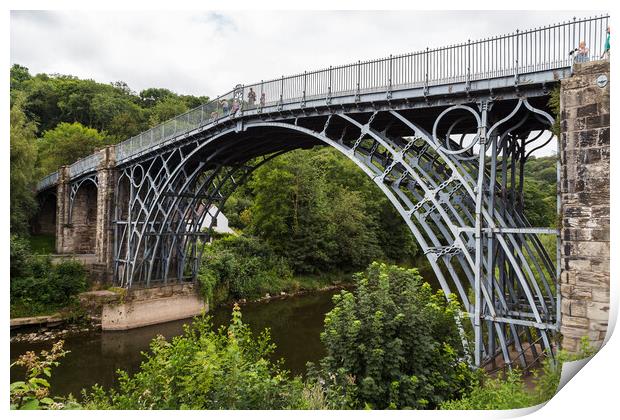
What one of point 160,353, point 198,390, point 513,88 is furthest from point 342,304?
point 513,88

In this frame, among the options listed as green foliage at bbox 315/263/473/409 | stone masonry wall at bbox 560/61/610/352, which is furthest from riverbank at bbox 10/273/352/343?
stone masonry wall at bbox 560/61/610/352

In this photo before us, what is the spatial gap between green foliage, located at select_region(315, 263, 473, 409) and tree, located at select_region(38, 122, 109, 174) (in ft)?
72.6

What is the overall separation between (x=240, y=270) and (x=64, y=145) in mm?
13229

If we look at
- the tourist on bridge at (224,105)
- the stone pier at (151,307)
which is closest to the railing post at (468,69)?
the tourist on bridge at (224,105)

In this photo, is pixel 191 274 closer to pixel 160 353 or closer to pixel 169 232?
pixel 169 232

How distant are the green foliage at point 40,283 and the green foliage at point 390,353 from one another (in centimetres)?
1349

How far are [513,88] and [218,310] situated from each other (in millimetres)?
19093

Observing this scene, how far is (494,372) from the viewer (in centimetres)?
811

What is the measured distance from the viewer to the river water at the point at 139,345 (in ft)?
47.5

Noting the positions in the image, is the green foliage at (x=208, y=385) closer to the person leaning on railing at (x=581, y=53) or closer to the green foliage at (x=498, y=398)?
the green foliage at (x=498, y=398)

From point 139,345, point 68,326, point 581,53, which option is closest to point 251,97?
point 581,53

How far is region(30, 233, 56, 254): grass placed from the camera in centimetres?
2044

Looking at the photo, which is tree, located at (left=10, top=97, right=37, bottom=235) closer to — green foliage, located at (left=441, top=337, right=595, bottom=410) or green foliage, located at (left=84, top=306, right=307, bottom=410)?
green foliage, located at (left=84, top=306, right=307, bottom=410)

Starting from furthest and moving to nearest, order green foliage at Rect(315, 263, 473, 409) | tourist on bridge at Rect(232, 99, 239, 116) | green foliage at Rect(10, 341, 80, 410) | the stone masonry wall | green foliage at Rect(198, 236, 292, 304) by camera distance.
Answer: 1. green foliage at Rect(198, 236, 292, 304)
2. tourist on bridge at Rect(232, 99, 239, 116)
3. green foliage at Rect(315, 263, 473, 409)
4. the stone masonry wall
5. green foliage at Rect(10, 341, 80, 410)
